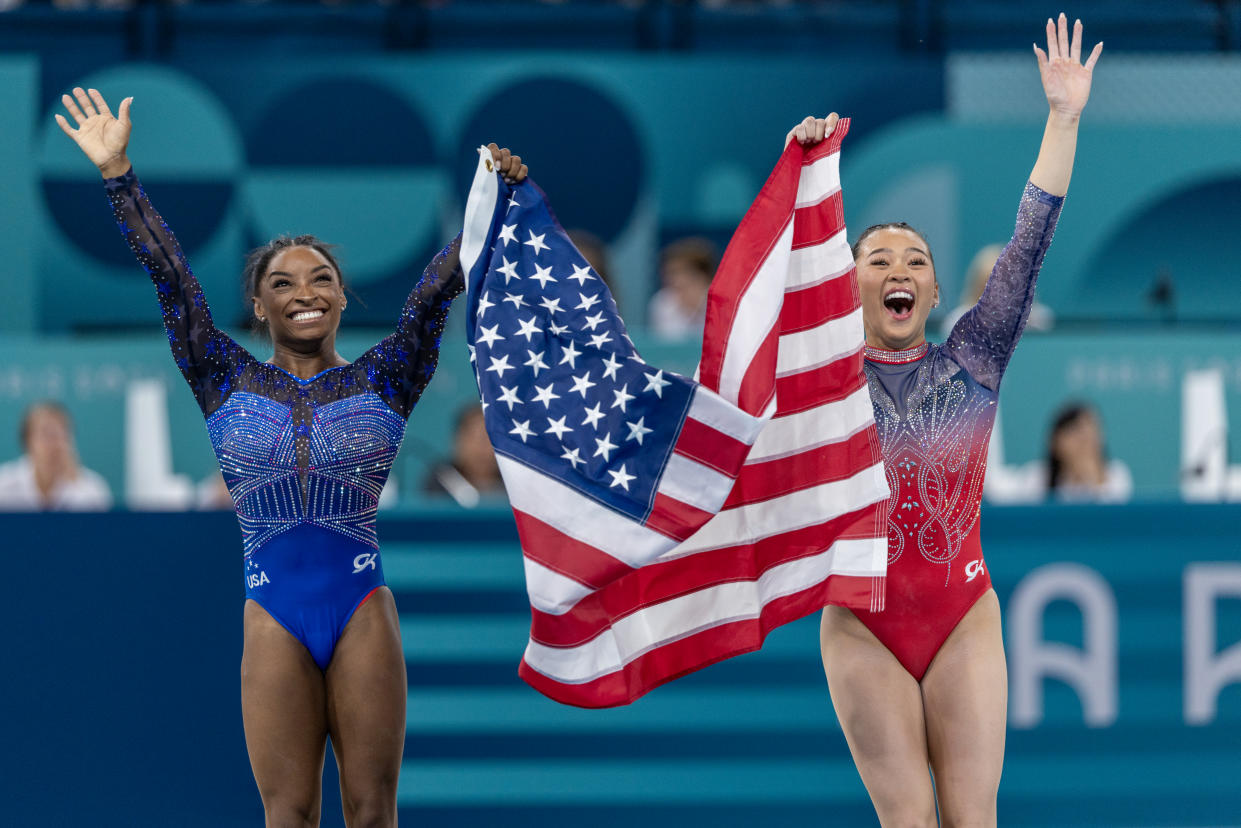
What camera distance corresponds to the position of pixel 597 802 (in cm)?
518

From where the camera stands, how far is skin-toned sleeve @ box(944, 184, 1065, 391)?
11.7 ft

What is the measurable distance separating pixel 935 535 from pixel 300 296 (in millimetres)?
1749

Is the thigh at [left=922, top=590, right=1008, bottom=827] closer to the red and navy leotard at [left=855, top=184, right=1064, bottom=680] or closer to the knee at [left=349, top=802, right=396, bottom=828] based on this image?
the red and navy leotard at [left=855, top=184, right=1064, bottom=680]

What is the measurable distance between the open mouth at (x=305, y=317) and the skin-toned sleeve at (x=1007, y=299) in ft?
5.45

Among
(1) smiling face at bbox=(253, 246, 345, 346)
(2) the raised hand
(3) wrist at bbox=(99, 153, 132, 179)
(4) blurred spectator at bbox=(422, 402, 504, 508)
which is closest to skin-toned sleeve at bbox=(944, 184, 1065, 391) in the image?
(2) the raised hand

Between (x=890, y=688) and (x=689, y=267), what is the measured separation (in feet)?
12.6

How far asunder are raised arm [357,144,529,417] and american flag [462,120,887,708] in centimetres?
8

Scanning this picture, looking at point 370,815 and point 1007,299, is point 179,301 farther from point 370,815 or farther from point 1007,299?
point 1007,299

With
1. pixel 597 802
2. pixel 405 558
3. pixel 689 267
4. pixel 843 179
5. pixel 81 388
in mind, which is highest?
pixel 843 179

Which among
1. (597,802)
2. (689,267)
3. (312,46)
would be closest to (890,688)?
(597,802)

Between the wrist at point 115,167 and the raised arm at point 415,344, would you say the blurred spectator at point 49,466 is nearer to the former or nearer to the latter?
the wrist at point 115,167

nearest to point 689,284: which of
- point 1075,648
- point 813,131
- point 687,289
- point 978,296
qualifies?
point 687,289

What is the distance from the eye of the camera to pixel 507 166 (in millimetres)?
3824

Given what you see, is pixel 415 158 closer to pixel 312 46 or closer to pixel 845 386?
pixel 312 46
